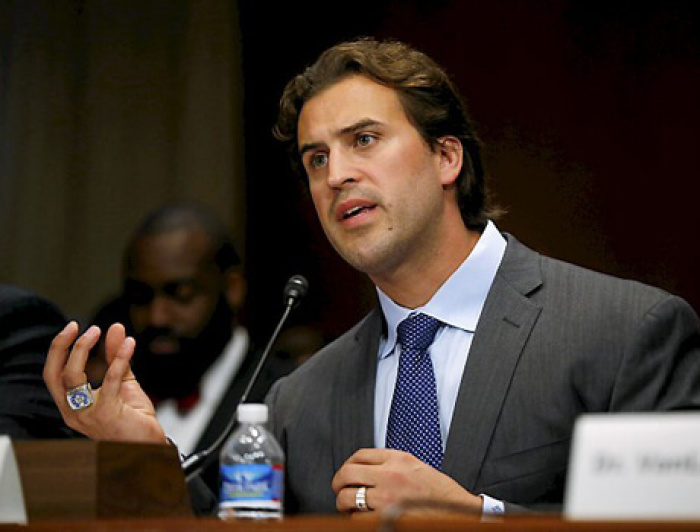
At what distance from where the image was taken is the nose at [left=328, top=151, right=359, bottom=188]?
203 centimetres

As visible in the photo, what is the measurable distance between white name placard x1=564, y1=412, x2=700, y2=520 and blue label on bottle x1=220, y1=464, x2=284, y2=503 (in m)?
0.42

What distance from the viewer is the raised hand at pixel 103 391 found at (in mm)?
1663

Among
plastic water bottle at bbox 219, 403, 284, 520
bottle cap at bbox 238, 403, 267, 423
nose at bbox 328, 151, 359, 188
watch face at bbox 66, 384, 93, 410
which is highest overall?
nose at bbox 328, 151, 359, 188

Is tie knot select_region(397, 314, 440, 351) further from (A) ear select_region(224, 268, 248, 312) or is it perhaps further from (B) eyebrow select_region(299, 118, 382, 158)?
(A) ear select_region(224, 268, 248, 312)

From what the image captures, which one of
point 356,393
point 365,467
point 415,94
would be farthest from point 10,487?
point 415,94

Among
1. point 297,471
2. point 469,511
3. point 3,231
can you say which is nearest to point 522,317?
point 297,471

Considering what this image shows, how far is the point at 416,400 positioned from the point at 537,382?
0.20m

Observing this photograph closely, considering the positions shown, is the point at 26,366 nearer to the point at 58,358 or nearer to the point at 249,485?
the point at 58,358

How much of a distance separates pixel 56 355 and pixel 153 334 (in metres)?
1.45

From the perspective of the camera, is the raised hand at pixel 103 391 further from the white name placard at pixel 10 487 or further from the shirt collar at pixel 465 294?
the shirt collar at pixel 465 294

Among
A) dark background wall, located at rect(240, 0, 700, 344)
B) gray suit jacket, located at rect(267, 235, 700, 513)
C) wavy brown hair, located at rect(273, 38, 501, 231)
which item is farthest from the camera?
dark background wall, located at rect(240, 0, 700, 344)

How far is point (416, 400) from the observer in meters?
1.92

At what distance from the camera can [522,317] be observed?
1.92 meters

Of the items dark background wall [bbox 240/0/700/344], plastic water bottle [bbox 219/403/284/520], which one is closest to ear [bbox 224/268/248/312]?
dark background wall [bbox 240/0/700/344]
